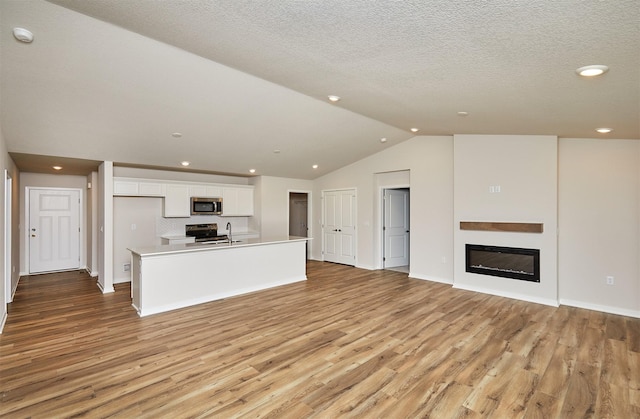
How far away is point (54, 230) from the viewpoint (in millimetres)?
6871

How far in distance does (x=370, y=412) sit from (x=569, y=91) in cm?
306

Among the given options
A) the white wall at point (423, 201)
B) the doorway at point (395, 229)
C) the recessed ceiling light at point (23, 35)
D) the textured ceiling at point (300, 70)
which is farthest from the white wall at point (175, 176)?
the recessed ceiling light at point (23, 35)

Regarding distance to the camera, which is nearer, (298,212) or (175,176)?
(175,176)

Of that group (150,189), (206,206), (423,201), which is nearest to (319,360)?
(423,201)

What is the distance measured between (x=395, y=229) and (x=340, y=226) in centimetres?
139

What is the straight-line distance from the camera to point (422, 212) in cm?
635

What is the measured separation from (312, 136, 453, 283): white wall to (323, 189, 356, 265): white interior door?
398mm

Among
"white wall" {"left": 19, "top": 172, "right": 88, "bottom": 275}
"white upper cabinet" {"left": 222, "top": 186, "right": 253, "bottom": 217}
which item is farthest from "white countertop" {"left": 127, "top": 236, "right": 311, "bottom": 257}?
"white wall" {"left": 19, "top": 172, "right": 88, "bottom": 275}

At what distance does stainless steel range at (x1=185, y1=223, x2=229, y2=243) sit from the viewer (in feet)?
22.0

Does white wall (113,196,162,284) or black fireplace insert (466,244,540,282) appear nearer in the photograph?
black fireplace insert (466,244,540,282)

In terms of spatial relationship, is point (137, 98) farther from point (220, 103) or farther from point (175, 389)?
point (175, 389)

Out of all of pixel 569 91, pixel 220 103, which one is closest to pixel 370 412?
pixel 569 91

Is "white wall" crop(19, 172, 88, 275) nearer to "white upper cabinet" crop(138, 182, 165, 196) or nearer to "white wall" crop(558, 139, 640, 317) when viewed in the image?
"white upper cabinet" crop(138, 182, 165, 196)

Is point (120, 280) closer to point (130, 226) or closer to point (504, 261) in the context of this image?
point (130, 226)
